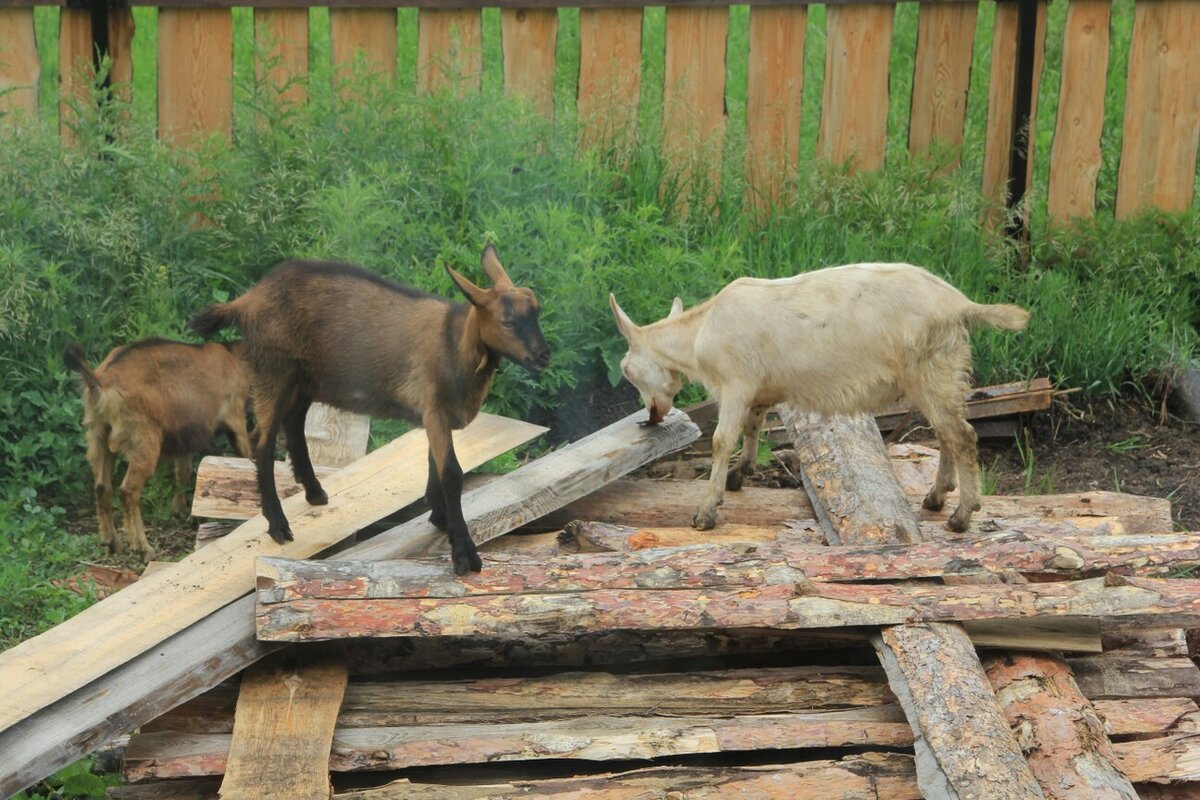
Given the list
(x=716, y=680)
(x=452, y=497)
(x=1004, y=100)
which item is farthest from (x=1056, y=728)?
(x=1004, y=100)

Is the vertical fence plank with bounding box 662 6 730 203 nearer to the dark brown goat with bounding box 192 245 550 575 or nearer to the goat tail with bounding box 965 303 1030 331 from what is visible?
the goat tail with bounding box 965 303 1030 331

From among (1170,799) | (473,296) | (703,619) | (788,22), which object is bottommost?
(1170,799)

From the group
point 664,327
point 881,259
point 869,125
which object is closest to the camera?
point 664,327

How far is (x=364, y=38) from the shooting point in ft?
28.7

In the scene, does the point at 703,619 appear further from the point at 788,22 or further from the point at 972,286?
the point at 788,22

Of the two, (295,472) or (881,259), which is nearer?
(295,472)

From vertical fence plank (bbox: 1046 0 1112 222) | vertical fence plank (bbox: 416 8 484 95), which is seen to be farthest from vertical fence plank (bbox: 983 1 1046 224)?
vertical fence plank (bbox: 416 8 484 95)

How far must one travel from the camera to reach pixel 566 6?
8.72 metres

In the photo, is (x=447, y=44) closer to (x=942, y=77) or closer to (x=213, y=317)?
(x=942, y=77)

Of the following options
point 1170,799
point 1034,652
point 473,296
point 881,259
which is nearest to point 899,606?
point 1034,652

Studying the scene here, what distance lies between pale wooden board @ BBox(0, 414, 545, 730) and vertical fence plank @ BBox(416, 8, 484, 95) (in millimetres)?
2789

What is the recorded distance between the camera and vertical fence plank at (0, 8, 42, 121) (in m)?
8.34

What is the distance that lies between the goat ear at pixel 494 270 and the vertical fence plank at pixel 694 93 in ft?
11.4

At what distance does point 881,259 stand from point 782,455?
1794 millimetres
